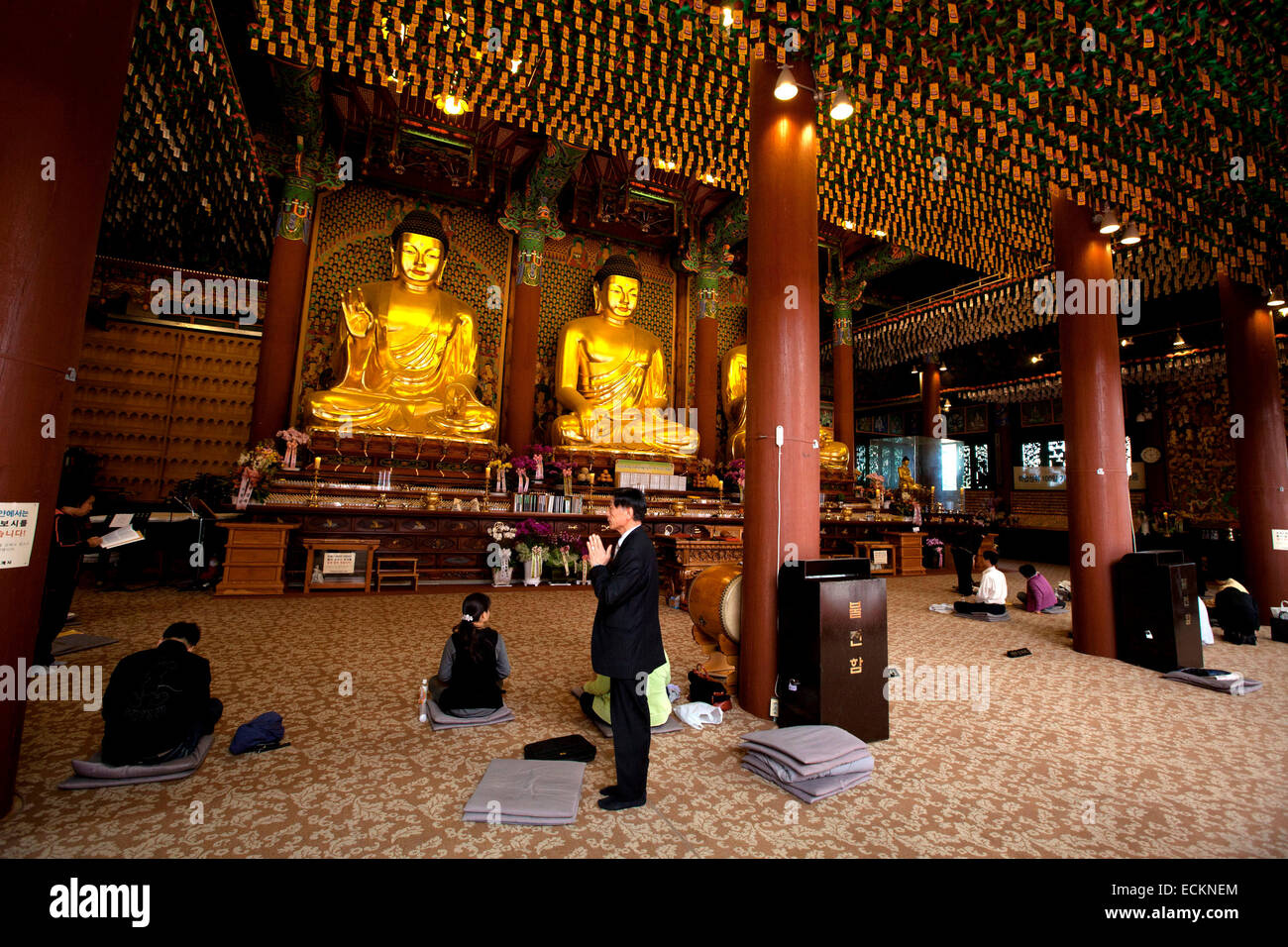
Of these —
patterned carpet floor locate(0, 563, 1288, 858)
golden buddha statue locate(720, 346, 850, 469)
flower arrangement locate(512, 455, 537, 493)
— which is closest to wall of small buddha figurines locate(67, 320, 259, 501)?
flower arrangement locate(512, 455, 537, 493)

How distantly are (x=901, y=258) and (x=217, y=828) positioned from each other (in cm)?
1385

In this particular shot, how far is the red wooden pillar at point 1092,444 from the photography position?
4.87 m

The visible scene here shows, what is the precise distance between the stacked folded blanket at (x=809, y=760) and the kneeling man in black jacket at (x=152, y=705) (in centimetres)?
238

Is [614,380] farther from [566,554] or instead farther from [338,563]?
[338,563]

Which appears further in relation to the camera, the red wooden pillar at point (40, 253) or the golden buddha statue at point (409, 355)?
the golden buddha statue at point (409, 355)

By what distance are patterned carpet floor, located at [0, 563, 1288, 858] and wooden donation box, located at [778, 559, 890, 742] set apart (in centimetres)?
21

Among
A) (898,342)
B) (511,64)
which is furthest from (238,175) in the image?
(898,342)

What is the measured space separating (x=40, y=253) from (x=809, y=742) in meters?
3.46

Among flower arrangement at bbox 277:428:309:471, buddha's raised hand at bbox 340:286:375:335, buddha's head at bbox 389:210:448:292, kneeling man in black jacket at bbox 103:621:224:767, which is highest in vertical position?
buddha's head at bbox 389:210:448:292

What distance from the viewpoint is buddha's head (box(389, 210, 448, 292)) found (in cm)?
951

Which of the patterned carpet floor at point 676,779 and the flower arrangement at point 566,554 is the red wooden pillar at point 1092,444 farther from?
the flower arrangement at point 566,554

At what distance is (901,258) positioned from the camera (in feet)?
40.0

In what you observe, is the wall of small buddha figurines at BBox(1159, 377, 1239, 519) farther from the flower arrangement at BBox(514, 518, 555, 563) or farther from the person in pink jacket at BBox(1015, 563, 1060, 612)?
the flower arrangement at BBox(514, 518, 555, 563)

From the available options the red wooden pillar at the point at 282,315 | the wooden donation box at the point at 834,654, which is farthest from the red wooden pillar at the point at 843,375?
the red wooden pillar at the point at 282,315
